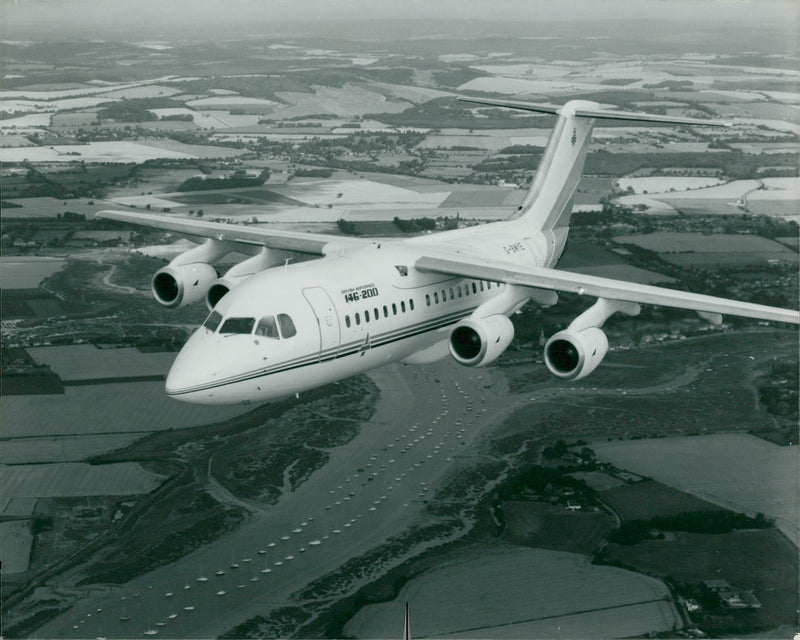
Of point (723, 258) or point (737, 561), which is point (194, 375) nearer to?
point (737, 561)

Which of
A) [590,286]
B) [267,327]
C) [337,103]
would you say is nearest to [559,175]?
[590,286]

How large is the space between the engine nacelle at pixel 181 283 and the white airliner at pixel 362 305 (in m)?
0.04

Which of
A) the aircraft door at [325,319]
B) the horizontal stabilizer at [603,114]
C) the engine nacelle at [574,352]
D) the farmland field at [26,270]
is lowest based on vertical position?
the farmland field at [26,270]

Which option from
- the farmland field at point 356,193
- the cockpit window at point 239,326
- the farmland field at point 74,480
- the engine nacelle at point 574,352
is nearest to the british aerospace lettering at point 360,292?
the cockpit window at point 239,326

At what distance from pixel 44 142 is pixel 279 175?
21711 mm

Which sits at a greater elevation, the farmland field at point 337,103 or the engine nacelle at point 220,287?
the engine nacelle at point 220,287

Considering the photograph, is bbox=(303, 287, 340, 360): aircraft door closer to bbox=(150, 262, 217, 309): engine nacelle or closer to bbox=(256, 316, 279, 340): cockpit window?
bbox=(256, 316, 279, 340): cockpit window

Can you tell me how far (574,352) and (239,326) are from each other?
25.4ft

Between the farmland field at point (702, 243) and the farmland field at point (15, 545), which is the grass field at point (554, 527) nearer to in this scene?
the farmland field at point (15, 545)

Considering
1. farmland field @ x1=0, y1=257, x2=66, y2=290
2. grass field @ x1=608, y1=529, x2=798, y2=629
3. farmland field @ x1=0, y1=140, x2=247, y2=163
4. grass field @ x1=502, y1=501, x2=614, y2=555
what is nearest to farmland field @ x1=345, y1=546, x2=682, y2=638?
grass field @ x1=502, y1=501, x2=614, y2=555

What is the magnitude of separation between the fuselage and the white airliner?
28 millimetres

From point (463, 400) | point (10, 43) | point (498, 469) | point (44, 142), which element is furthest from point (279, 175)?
point (498, 469)

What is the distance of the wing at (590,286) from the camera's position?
27812 millimetres

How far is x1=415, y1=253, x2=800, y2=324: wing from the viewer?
27812mm
